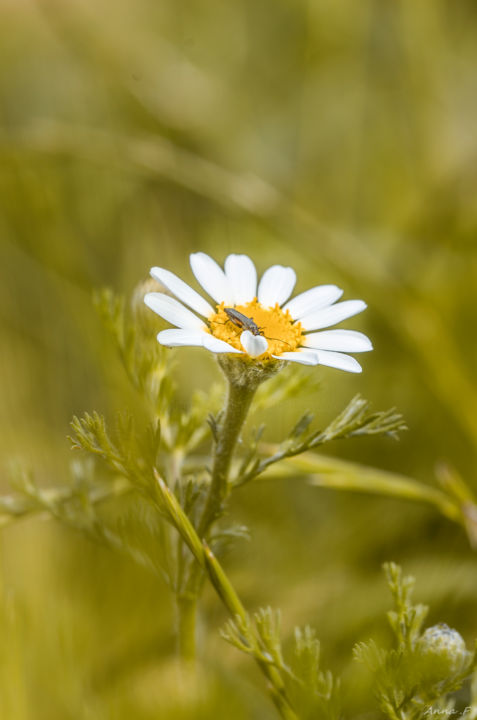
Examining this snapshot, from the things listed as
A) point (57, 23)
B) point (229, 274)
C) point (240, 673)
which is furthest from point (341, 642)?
point (57, 23)

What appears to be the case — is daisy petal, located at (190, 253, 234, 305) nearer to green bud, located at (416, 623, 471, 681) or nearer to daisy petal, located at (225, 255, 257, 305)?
daisy petal, located at (225, 255, 257, 305)

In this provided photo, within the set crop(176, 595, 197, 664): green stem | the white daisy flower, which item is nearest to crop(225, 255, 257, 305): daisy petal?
the white daisy flower

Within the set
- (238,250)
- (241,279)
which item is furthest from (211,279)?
(238,250)

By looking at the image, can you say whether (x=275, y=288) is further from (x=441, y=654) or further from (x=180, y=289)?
(x=441, y=654)

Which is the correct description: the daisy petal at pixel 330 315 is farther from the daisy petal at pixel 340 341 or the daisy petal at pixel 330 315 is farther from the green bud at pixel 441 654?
the green bud at pixel 441 654

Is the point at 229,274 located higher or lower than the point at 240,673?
higher

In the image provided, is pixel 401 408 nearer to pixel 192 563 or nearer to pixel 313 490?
pixel 313 490
